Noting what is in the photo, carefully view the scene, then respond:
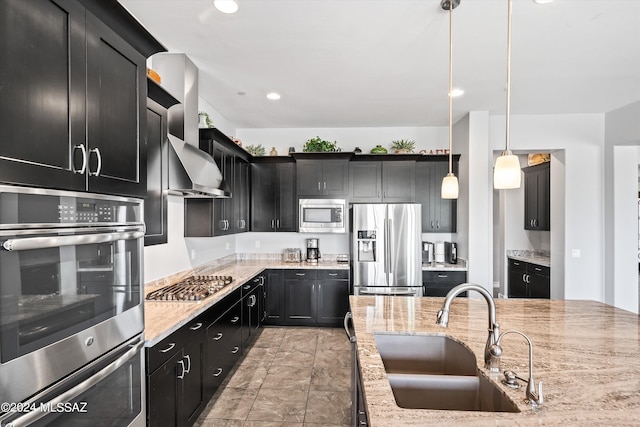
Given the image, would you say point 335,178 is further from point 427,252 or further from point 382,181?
point 427,252

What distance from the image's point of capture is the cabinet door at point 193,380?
2.15 metres

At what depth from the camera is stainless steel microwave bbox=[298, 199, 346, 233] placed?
470 centimetres

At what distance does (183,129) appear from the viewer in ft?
9.23

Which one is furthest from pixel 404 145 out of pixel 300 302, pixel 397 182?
pixel 300 302

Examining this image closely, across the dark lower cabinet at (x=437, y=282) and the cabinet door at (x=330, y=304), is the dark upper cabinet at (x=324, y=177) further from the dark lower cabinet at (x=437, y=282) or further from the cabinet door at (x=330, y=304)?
the dark lower cabinet at (x=437, y=282)

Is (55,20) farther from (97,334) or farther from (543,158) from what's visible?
(543,158)

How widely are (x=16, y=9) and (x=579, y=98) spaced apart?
4909 mm

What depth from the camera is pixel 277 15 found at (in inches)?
86.3

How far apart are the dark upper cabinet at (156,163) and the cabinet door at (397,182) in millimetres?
3082

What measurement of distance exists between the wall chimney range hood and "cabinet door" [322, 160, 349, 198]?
2078mm

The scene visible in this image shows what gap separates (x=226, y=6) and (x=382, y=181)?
3211 millimetres

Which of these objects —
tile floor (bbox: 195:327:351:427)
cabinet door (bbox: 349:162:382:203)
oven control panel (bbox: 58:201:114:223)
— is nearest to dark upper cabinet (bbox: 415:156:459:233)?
cabinet door (bbox: 349:162:382:203)

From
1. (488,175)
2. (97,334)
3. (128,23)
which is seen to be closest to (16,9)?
(128,23)

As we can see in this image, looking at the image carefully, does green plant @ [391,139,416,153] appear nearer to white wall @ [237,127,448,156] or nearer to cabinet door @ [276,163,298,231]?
white wall @ [237,127,448,156]
